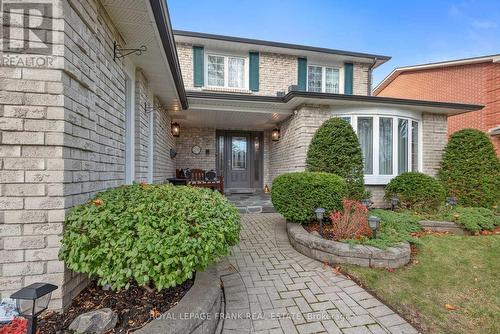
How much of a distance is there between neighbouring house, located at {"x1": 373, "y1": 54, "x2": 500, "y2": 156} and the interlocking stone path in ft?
32.9

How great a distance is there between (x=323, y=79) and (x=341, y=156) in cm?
438

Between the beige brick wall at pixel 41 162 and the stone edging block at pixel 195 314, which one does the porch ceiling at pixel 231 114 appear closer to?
the beige brick wall at pixel 41 162

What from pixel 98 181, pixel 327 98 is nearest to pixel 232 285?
pixel 98 181

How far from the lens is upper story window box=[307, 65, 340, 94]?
880 centimetres

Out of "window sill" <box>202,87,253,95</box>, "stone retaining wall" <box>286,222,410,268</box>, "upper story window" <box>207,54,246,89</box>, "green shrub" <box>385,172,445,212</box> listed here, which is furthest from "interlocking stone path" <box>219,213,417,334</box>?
"upper story window" <box>207,54,246,89</box>

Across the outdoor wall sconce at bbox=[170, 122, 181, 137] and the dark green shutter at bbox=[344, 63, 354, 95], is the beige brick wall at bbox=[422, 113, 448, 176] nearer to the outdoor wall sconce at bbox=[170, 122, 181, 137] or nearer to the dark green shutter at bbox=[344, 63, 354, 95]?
the dark green shutter at bbox=[344, 63, 354, 95]

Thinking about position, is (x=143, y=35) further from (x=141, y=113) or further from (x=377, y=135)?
(x=377, y=135)

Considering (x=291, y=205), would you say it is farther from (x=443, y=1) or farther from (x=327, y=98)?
(x=443, y=1)

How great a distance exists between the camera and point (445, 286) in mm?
2660

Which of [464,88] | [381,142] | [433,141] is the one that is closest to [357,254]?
[381,142]

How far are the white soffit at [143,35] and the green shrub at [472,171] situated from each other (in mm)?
7565

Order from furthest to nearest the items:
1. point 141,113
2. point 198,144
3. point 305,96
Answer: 1. point 198,144
2. point 305,96
3. point 141,113

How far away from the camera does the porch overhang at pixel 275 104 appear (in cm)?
598

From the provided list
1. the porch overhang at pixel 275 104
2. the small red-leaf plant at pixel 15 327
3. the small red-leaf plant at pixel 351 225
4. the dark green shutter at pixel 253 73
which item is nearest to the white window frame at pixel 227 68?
the dark green shutter at pixel 253 73
